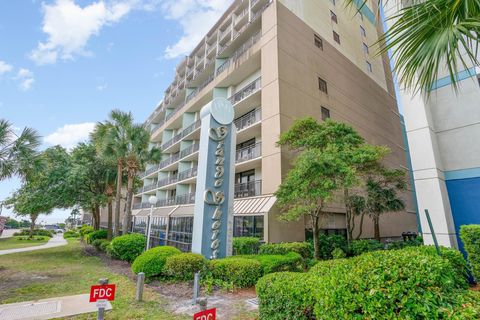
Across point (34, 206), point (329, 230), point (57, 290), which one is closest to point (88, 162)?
point (34, 206)

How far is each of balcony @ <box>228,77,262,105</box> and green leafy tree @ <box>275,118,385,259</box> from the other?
6749 millimetres

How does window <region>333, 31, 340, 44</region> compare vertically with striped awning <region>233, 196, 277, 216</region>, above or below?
above

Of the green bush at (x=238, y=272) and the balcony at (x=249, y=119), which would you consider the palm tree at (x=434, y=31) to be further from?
the balcony at (x=249, y=119)

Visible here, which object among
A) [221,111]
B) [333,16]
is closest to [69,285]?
[221,111]

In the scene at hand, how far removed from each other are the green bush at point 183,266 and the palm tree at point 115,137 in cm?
1169

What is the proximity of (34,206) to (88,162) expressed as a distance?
512cm

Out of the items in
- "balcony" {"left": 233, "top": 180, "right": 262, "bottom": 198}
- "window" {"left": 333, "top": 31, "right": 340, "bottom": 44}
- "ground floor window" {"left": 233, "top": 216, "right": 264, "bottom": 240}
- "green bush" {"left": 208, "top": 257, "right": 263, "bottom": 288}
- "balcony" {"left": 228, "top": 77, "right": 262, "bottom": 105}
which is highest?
"window" {"left": 333, "top": 31, "right": 340, "bottom": 44}

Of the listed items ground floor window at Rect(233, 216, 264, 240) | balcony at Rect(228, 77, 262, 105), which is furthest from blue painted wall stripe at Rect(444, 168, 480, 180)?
balcony at Rect(228, 77, 262, 105)

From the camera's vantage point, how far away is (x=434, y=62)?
3840mm

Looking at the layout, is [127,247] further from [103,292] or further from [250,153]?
[250,153]

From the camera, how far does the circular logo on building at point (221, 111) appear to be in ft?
40.9

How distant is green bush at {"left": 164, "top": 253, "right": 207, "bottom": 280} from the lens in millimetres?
9398

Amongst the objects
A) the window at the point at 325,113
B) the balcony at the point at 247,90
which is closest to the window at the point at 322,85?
the window at the point at 325,113

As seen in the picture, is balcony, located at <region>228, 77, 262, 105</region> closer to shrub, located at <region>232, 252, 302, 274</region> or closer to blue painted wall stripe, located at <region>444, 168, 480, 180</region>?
shrub, located at <region>232, 252, 302, 274</region>
